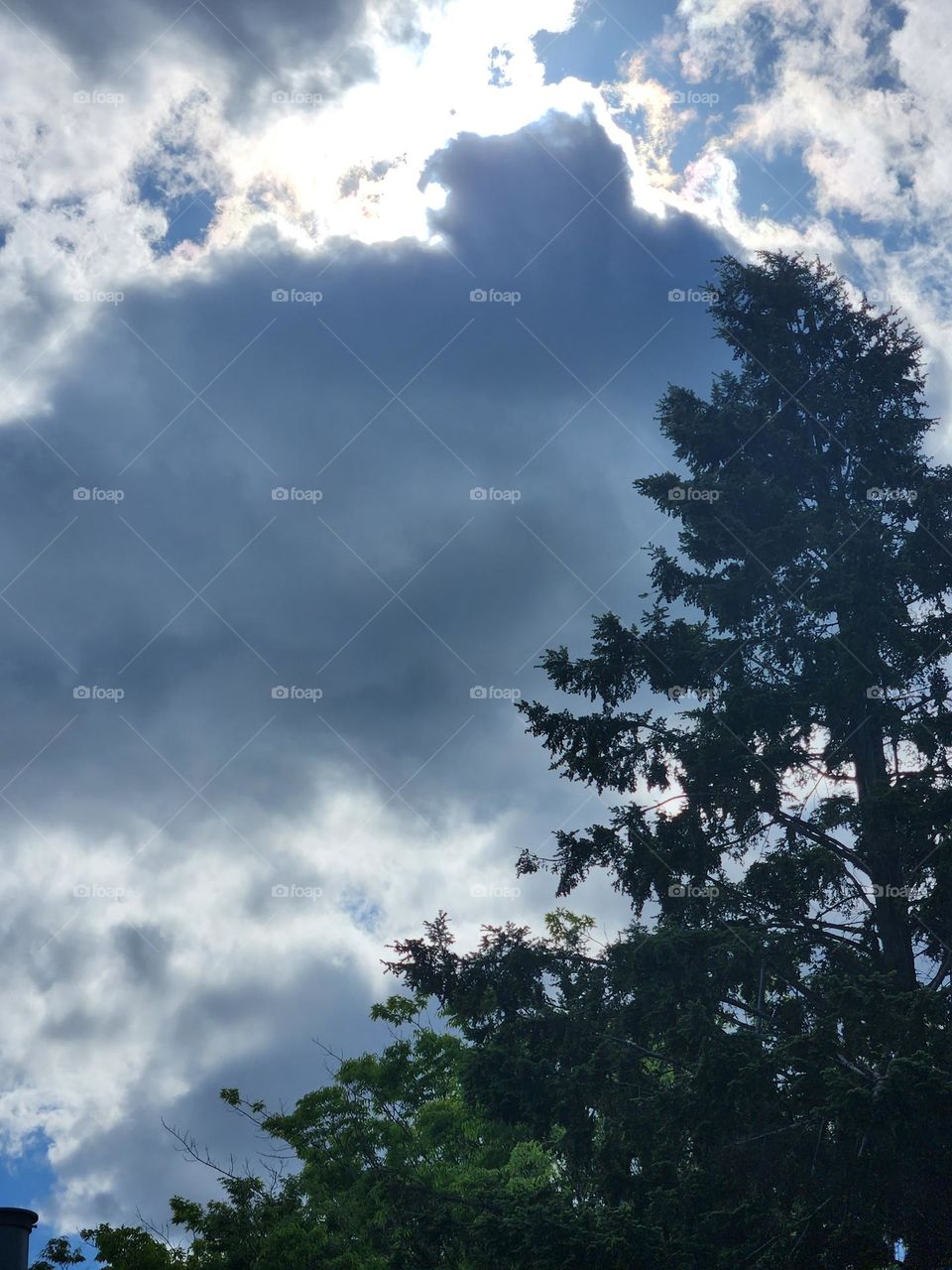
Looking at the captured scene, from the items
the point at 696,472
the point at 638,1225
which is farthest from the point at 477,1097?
the point at 696,472

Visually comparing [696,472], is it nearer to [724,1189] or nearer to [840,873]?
[840,873]

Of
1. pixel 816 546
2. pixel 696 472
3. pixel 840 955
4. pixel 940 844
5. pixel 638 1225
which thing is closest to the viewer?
pixel 638 1225

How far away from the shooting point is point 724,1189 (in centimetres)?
1380

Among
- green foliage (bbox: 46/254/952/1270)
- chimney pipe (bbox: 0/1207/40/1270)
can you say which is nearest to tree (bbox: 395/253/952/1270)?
green foliage (bbox: 46/254/952/1270)

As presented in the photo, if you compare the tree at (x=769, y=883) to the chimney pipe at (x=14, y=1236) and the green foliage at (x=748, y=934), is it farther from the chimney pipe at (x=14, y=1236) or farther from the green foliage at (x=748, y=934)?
the chimney pipe at (x=14, y=1236)

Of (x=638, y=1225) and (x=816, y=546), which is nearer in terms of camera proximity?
(x=638, y=1225)

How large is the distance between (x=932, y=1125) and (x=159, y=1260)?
1296 centimetres

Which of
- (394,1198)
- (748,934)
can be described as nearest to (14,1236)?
(394,1198)

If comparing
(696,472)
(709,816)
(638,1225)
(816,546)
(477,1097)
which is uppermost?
(696,472)

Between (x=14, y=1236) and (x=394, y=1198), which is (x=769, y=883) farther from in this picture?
(x=14, y=1236)

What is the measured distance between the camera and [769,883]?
16.7m

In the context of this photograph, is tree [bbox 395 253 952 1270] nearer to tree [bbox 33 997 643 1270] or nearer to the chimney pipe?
tree [bbox 33 997 643 1270]

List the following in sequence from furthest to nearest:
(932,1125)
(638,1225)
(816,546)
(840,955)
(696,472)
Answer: (696,472) < (816,546) < (840,955) < (638,1225) < (932,1125)

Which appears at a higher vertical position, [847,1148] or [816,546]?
[816,546]
